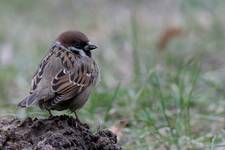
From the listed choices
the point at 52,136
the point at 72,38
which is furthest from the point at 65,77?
the point at 52,136

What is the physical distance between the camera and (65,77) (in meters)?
5.64

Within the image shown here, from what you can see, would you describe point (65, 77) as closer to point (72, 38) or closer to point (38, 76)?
point (38, 76)

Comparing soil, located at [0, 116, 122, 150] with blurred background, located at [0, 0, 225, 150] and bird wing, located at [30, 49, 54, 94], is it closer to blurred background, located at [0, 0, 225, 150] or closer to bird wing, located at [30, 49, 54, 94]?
bird wing, located at [30, 49, 54, 94]

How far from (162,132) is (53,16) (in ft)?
21.4

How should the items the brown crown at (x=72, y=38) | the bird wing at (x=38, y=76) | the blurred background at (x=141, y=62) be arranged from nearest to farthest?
1. the bird wing at (x=38, y=76)
2. the brown crown at (x=72, y=38)
3. the blurred background at (x=141, y=62)

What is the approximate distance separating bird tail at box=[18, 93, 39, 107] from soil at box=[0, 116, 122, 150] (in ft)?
0.70

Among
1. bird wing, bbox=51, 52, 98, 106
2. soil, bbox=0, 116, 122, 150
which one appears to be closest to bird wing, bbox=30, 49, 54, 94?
bird wing, bbox=51, 52, 98, 106

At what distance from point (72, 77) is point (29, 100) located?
58 cm

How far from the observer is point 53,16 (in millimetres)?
12383

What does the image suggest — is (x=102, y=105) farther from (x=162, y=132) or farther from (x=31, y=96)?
(x=31, y=96)

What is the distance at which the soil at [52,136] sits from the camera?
15.0 ft

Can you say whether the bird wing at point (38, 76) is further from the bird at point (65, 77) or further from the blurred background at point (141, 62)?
the blurred background at point (141, 62)

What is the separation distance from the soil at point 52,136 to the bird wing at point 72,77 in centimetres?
48

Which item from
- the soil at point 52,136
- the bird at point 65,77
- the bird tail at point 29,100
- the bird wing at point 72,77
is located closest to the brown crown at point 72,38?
the bird at point 65,77
